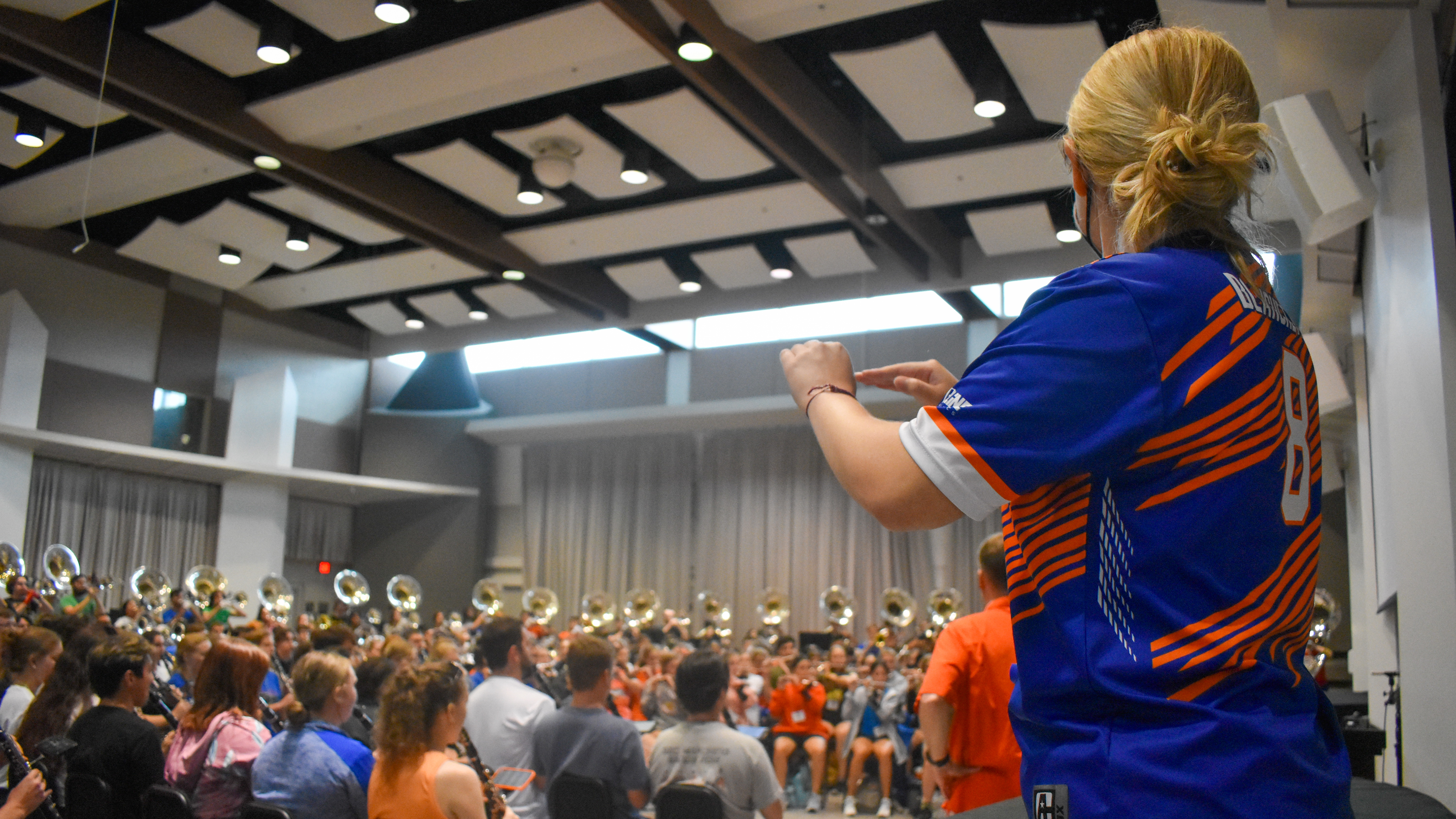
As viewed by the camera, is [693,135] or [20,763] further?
[693,135]

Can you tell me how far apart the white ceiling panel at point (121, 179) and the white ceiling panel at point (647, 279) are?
4.43m

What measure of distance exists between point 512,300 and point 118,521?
7293 mm

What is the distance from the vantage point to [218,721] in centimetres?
391

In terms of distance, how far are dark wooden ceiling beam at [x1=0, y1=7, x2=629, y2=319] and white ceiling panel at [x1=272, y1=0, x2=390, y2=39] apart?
1.61 meters

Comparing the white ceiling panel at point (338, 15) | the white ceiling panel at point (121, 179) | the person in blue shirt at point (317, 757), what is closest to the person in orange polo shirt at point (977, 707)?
the person in blue shirt at point (317, 757)

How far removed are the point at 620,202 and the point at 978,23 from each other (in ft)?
15.5

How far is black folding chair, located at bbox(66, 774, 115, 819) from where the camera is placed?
3.77 meters

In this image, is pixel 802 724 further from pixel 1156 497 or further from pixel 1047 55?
pixel 1156 497

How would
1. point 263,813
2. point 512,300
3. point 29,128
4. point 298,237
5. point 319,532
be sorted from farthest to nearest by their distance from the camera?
point 319,532 < point 512,300 < point 298,237 < point 29,128 < point 263,813

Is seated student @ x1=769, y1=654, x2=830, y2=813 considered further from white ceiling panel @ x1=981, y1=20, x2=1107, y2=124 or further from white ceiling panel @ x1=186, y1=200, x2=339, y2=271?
white ceiling panel @ x1=186, y1=200, x2=339, y2=271

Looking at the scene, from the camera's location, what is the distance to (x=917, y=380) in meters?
1.31

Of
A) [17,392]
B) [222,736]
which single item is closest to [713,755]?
[222,736]

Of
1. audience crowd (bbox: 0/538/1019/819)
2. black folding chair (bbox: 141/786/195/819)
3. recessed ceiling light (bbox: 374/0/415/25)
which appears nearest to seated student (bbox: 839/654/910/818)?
audience crowd (bbox: 0/538/1019/819)

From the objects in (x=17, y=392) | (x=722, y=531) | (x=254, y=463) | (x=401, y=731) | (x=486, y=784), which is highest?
(x=17, y=392)
